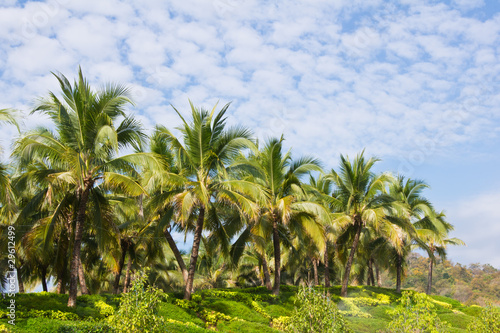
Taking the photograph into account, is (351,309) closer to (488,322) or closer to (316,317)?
(488,322)

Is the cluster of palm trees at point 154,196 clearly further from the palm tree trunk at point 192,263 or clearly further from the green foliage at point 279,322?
the green foliage at point 279,322

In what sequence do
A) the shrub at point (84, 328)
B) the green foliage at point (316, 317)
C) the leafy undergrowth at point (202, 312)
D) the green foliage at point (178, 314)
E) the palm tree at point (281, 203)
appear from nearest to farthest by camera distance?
the green foliage at point (316, 317) < the shrub at point (84, 328) < the leafy undergrowth at point (202, 312) < the green foliage at point (178, 314) < the palm tree at point (281, 203)

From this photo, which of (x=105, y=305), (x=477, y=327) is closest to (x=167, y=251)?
(x=105, y=305)

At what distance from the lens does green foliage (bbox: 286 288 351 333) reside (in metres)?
10.6

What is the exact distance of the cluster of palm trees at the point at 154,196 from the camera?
15.0 meters

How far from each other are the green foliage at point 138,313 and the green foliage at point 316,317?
3.40 meters

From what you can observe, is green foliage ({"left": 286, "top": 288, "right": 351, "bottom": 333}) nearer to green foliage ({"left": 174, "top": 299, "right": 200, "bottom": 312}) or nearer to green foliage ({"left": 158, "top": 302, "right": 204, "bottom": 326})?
green foliage ({"left": 158, "top": 302, "right": 204, "bottom": 326})

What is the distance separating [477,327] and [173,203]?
12.1m

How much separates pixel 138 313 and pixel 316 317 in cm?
434

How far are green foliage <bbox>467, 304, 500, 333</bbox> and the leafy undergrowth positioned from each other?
1.68 metres

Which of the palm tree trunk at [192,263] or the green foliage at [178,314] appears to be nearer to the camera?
the green foliage at [178,314]

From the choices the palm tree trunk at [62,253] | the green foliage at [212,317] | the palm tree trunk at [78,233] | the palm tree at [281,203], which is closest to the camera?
the palm tree trunk at [78,233]

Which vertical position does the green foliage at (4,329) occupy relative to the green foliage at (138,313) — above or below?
below

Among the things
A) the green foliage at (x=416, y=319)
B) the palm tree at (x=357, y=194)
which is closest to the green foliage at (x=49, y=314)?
the green foliage at (x=416, y=319)
